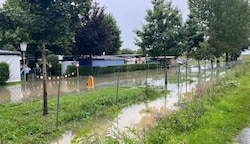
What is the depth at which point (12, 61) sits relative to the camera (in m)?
20.7

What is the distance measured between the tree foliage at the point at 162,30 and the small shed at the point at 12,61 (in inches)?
394

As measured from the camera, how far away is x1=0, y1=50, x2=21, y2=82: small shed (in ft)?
66.2

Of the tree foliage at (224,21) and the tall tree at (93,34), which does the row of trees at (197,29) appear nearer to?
the tree foliage at (224,21)

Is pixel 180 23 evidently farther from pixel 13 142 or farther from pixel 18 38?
pixel 13 142

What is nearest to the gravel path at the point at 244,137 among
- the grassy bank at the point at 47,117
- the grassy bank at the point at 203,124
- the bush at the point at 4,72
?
the grassy bank at the point at 203,124

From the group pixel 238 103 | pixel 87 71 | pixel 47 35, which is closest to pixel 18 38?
pixel 47 35

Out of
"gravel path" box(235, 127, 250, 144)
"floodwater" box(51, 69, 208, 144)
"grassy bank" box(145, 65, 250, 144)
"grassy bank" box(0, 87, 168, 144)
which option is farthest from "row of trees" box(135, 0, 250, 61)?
"gravel path" box(235, 127, 250, 144)

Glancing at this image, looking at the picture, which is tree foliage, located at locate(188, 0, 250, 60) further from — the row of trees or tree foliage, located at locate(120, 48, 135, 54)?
tree foliage, located at locate(120, 48, 135, 54)

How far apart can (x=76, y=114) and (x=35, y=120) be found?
3.95 ft

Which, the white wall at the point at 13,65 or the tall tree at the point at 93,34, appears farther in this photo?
the tall tree at the point at 93,34

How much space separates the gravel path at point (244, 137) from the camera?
19.7 feet

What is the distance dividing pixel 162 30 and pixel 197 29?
7.12 meters

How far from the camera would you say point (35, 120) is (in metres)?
7.41

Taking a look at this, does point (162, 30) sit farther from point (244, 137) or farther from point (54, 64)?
point (54, 64)
